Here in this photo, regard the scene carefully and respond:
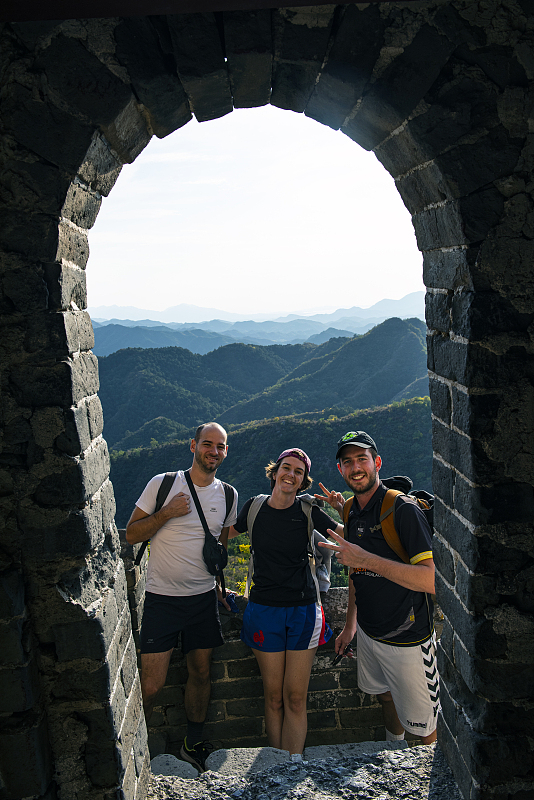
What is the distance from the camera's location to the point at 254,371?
45.4m

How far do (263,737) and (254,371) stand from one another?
42.1 m

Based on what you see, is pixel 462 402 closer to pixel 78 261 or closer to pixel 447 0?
pixel 447 0

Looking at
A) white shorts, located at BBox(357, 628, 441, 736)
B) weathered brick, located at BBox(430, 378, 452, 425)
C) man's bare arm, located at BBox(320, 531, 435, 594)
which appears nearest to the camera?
weathered brick, located at BBox(430, 378, 452, 425)

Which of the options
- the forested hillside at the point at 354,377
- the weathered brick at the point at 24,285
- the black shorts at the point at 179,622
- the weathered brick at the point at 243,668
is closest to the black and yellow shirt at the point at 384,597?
the black shorts at the point at 179,622

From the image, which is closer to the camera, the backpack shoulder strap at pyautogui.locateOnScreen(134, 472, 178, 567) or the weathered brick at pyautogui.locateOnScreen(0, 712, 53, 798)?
the weathered brick at pyautogui.locateOnScreen(0, 712, 53, 798)

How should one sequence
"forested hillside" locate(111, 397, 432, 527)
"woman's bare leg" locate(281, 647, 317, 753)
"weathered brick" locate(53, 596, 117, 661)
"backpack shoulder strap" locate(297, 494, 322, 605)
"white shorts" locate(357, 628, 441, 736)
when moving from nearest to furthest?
1. "weathered brick" locate(53, 596, 117, 661)
2. "white shorts" locate(357, 628, 441, 736)
3. "woman's bare leg" locate(281, 647, 317, 753)
4. "backpack shoulder strap" locate(297, 494, 322, 605)
5. "forested hillside" locate(111, 397, 432, 527)

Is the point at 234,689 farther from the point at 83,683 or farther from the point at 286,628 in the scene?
the point at 83,683

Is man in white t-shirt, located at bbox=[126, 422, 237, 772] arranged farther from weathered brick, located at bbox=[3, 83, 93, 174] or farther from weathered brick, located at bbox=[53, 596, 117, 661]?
weathered brick, located at bbox=[3, 83, 93, 174]

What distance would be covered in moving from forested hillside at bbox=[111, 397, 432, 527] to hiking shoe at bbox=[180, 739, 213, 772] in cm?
1471

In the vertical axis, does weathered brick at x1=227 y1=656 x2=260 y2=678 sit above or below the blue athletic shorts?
below

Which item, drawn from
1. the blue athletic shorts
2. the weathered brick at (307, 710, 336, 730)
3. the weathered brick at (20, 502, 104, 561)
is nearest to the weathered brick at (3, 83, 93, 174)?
the weathered brick at (20, 502, 104, 561)

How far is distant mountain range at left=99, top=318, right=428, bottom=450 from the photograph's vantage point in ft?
110

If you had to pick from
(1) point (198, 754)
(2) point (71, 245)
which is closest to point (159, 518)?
(1) point (198, 754)

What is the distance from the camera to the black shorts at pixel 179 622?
3041 millimetres
